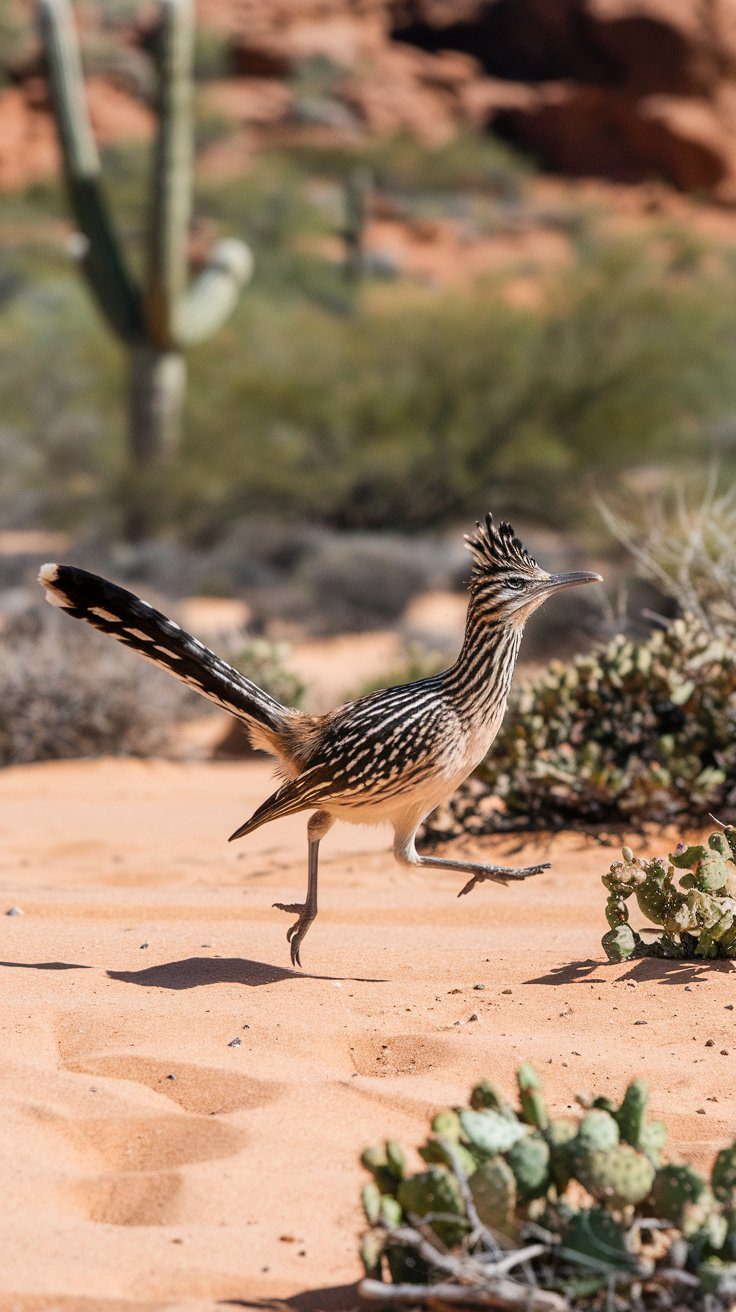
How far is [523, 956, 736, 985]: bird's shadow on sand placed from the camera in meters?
4.08

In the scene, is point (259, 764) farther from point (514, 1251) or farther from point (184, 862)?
point (514, 1251)

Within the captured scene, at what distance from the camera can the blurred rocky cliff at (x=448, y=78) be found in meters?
46.7

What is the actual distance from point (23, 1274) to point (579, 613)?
10.4 metres

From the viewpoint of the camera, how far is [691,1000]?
3893 millimetres

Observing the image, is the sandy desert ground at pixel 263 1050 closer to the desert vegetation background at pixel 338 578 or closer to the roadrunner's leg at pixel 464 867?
the desert vegetation background at pixel 338 578

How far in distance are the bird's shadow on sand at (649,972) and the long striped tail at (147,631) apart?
44.1 inches

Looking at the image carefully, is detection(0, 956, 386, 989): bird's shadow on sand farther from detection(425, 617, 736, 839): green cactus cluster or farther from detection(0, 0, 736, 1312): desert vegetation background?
detection(425, 617, 736, 839): green cactus cluster

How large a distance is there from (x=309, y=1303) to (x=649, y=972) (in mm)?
1813

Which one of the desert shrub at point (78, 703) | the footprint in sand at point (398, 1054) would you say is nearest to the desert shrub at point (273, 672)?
the desert shrub at point (78, 703)

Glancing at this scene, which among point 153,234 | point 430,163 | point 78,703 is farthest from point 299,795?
point 430,163

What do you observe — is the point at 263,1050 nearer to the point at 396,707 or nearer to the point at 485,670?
the point at 396,707

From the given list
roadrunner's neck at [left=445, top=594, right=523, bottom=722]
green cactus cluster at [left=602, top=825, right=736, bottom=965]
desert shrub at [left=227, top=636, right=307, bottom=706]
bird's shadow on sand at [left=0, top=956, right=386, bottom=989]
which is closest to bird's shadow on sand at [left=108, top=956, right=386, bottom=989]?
bird's shadow on sand at [left=0, top=956, right=386, bottom=989]

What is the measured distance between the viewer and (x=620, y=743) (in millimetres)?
6262

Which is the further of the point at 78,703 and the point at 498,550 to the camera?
the point at 78,703
